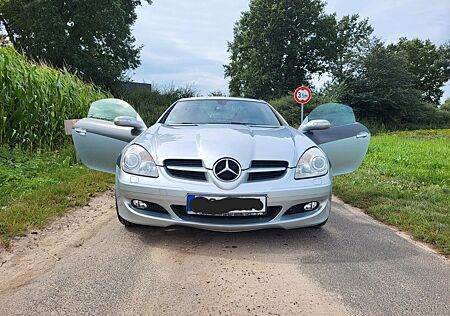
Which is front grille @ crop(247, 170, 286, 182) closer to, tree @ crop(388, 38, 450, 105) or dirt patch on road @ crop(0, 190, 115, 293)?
dirt patch on road @ crop(0, 190, 115, 293)

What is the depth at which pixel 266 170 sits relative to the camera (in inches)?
112

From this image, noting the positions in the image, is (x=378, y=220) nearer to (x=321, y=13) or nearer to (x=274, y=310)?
(x=274, y=310)

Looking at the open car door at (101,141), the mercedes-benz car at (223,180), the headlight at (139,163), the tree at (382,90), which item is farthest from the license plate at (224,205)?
the tree at (382,90)

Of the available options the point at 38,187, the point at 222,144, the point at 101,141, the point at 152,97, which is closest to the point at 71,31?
the point at 152,97

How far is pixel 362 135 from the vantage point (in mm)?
4199

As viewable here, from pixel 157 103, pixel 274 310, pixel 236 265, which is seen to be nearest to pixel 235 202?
pixel 236 265

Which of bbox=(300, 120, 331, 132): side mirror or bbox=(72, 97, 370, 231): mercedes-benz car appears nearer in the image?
bbox=(72, 97, 370, 231): mercedes-benz car

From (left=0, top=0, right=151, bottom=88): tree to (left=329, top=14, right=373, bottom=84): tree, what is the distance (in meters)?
17.7

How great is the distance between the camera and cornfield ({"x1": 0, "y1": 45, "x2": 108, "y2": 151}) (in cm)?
585

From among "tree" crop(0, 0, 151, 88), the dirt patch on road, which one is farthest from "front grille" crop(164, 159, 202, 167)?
"tree" crop(0, 0, 151, 88)

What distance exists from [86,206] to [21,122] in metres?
2.90

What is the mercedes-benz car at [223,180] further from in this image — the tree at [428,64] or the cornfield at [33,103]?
the tree at [428,64]

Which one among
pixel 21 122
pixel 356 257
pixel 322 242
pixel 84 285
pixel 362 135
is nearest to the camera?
pixel 84 285

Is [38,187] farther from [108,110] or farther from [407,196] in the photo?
[407,196]
